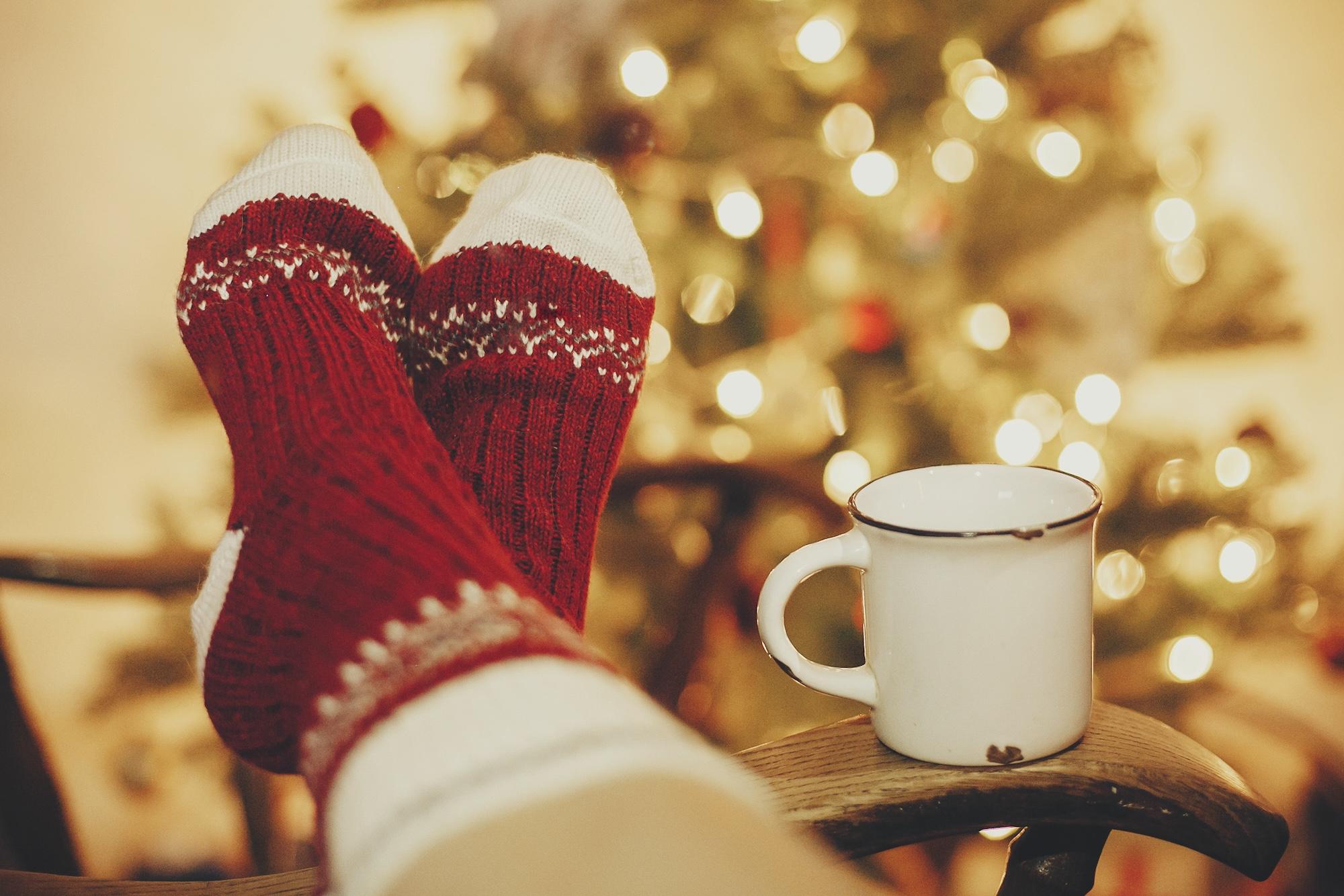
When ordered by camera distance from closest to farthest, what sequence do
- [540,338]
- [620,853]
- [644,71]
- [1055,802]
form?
1. [620,853]
2. [1055,802]
3. [540,338]
4. [644,71]

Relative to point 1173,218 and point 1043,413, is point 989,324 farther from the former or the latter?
point 1173,218

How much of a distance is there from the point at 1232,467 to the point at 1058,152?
17.4 inches

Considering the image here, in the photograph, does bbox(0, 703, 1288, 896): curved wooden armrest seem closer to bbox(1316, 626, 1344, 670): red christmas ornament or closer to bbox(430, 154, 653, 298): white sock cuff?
bbox(430, 154, 653, 298): white sock cuff

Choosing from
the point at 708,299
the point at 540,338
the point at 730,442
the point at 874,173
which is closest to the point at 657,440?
the point at 730,442

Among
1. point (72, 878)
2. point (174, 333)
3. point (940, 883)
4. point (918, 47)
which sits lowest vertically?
point (940, 883)

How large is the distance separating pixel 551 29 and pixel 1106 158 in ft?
2.10

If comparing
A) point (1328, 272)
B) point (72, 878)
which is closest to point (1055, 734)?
point (72, 878)

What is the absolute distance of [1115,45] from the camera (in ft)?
3.73

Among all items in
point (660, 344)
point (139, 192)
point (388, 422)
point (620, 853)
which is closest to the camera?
point (620, 853)

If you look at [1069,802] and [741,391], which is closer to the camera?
[1069,802]

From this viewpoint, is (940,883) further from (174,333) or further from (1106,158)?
(174,333)

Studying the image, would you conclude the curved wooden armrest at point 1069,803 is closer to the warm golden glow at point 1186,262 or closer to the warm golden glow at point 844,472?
the warm golden glow at point 844,472

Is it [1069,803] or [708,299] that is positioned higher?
[708,299]

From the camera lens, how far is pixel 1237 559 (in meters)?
1.16
